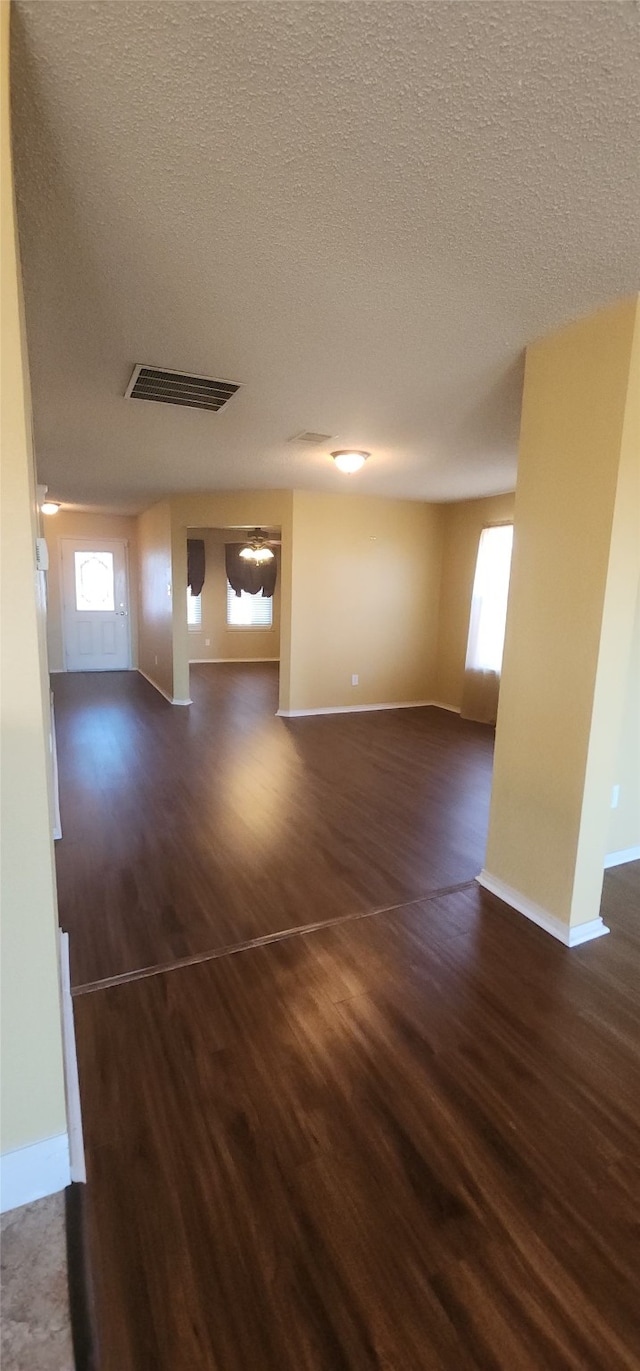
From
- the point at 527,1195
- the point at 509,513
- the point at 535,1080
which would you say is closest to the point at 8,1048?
the point at 527,1195

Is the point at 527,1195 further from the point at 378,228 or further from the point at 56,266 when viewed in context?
the point at 56,266

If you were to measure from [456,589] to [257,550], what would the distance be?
11.7 feet

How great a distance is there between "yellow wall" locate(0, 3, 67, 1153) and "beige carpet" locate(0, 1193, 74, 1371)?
16 cm

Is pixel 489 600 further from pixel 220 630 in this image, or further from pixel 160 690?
pixel 220 630

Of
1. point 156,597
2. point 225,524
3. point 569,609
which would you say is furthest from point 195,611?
point 569,609

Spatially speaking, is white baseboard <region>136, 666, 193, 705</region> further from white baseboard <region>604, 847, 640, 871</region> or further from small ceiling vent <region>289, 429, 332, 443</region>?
white baseboard <region>604, 847, 640, 871</region>

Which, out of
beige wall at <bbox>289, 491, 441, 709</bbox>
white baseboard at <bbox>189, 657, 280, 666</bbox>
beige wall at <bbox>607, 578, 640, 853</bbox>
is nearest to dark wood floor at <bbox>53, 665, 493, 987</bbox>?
beige wall at <bbox>289, 491, 441, 709</bbox>

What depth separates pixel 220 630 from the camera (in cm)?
980

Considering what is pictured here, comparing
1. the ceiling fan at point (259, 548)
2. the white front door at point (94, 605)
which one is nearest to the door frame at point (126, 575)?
the white front door at point (94, 605)

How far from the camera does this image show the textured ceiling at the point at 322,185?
1.06 metres

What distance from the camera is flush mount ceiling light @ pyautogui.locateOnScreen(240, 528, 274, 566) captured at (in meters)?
8.69

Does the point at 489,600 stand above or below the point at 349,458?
below

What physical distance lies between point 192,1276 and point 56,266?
2.72m

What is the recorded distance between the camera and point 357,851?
3184 millimetres
